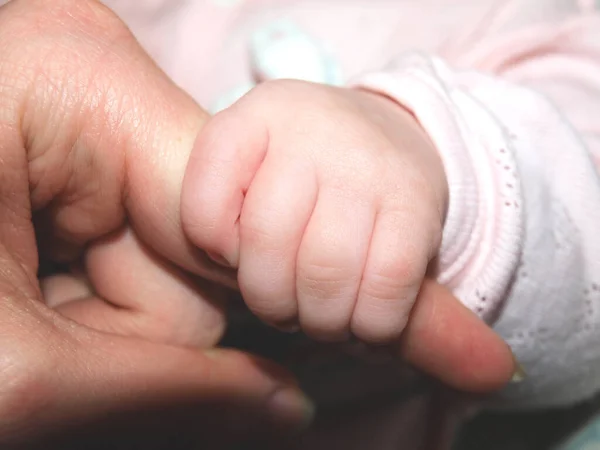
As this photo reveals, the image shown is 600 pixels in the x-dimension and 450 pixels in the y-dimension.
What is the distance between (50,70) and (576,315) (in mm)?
568

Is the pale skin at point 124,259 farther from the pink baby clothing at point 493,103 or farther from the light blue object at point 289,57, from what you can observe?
the light blue object at point 289,57

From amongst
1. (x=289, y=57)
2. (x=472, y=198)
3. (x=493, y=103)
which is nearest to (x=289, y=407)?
(x=472, y=198)

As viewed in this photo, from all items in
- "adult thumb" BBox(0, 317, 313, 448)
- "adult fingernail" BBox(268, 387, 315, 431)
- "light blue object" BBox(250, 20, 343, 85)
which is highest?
"light blue object" BBox(250, 20, 343, 85)

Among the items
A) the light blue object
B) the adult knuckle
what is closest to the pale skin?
the adult knuckle

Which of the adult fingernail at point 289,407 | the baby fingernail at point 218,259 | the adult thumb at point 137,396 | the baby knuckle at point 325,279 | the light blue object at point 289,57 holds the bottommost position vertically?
the adult fingernail at point 289,407

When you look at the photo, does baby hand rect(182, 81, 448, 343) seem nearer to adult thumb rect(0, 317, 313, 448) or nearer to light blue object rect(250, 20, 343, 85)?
adult thumb rect(0, 317, 313, 448)

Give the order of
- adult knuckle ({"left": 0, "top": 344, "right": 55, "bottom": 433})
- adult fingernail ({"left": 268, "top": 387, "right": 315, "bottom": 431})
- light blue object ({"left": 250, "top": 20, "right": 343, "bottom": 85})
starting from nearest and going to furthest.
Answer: adult knuckle ({"left": 0, "top": 344, "right": 55, "bottom": 433})
adult fingernail ({"left": 268, "top": 387, "right": 315, "bottom": 431})
light blue object ({"left": 250, "top": 20, "right": 343, "bottom": 85})

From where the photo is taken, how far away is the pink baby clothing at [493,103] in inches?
23.9

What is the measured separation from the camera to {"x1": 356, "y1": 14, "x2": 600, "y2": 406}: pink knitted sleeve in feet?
1.98

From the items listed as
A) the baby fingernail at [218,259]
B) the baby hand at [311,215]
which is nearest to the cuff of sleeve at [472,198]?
the baby hand at [311,215]

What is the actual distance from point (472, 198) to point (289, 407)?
0.85ft

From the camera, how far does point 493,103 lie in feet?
2.27

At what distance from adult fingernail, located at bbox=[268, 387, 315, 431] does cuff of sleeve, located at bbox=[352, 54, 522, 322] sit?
174 millimetres

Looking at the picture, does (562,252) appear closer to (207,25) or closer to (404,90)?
(404,90)
